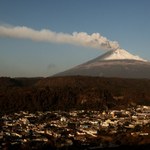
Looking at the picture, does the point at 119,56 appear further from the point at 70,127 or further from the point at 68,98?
the point at 70,127

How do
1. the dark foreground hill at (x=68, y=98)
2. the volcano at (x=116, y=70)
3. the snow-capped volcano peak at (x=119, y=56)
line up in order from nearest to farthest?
1. the dark foreground hill at (x=68, y=98)
2. the volcano at (x=116, y=70)
3. the snow-capped volcano peak at (x=119, y=56)

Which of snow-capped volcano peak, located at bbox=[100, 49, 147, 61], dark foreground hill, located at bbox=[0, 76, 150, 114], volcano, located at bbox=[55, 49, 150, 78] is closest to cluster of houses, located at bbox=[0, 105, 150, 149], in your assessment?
dark foreground hill, located at bbox=[0, 76, 150, 114]

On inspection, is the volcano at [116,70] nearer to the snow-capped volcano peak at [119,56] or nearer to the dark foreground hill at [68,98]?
the snow-capped volcano peak at [119,56]

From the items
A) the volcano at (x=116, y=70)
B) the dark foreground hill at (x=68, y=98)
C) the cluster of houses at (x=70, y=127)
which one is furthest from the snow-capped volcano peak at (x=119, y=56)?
the cluster of houses at (x=70, y=127)

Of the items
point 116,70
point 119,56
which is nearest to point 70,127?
point 116,70

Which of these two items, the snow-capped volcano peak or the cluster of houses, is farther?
the snow-capped volcano peak

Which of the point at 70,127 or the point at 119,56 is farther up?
the point at 119,56

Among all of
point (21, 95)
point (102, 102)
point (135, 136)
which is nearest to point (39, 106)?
point (21, 95)

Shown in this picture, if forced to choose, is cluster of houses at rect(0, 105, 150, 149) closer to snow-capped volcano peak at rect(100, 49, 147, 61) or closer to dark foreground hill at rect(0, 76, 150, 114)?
dark foreground hill at rect(0, 76, 150, 114)
